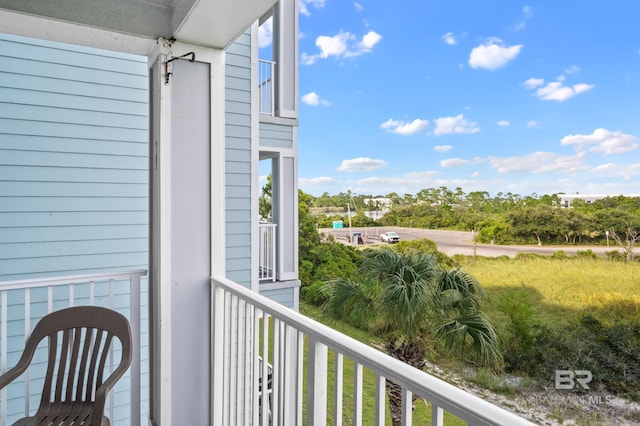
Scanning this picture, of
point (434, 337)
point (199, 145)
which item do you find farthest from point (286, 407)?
point (434, 337)

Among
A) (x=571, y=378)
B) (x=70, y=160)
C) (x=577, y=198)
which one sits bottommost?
(x=571, y=378)

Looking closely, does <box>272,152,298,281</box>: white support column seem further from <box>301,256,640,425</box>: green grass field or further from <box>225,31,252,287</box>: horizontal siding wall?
<box>225,31,252,287</box>: horizontal siding wall

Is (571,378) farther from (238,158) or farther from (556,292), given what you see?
(238,158)

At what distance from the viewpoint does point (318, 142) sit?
1324 cm

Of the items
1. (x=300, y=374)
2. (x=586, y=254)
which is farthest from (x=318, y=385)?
(x=586, y=254)

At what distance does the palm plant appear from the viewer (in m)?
4.43

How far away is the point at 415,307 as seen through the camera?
4.62 meters

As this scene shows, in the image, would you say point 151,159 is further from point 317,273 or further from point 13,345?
point 317,273

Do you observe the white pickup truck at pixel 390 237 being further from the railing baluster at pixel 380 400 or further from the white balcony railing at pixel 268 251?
the railing baluster at pixel 380 400

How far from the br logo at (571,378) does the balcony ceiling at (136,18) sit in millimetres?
6291

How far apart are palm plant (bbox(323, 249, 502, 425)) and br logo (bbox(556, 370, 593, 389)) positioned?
5.36 ft

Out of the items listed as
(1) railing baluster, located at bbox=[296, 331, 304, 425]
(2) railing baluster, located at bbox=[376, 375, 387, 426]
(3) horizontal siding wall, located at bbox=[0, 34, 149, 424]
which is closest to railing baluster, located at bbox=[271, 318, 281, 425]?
(1) railing baluster, located at bbox=[296, 331, 304, 425]

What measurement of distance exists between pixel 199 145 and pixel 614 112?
27.4 feet

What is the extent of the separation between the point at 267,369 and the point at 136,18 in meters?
1.83
